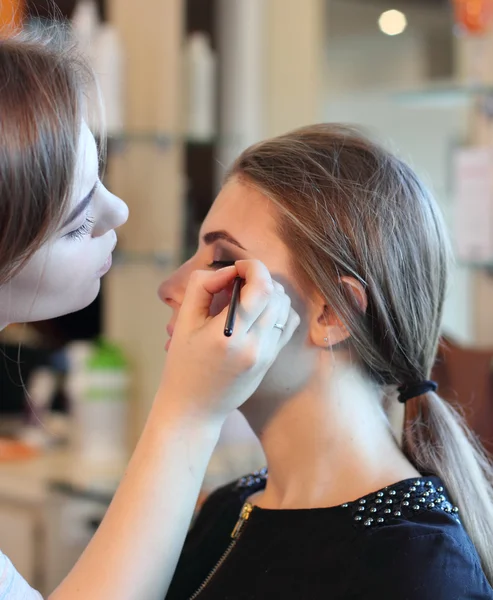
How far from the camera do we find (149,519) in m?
0.86

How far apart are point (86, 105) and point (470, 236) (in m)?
1.43

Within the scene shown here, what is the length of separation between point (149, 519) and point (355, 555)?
217mm

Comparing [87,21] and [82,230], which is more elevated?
[87,21]

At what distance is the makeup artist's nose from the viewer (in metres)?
1.05

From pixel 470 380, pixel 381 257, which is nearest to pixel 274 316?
pixel 381 257

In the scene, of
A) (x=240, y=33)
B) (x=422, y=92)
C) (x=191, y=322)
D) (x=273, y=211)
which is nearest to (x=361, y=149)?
(x=273, y=211)

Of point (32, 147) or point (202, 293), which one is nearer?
point (32, 147)

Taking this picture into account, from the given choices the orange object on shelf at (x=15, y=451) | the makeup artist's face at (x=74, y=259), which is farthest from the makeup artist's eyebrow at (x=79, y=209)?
the orange object on shelf at (x=15, y=451)

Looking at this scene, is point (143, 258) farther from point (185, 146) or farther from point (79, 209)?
point (79, 209)

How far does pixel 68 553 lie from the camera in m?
2.17

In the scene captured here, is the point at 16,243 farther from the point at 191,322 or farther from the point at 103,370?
the point at 103,370

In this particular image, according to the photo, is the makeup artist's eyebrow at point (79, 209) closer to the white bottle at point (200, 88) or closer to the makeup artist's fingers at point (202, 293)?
the makeup artist's fingers at point (202, 293)

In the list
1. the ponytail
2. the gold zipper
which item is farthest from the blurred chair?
the gold zipper

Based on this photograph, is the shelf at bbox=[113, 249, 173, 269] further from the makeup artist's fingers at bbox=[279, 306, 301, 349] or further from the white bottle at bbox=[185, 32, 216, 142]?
the makeup artist's fingers at bbox=[279, 306, 301, 349]
